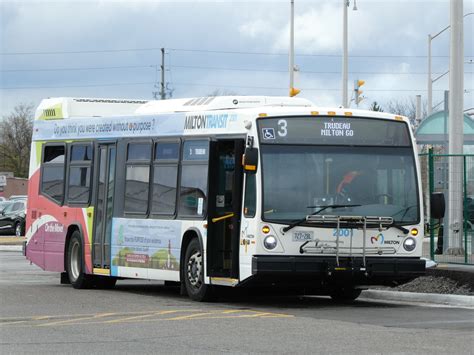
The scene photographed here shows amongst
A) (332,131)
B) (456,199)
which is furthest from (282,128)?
(456,199)

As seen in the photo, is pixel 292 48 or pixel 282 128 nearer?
pixel 282 128

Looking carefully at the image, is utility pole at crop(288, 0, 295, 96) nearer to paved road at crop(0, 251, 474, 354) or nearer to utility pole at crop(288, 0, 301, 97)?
utility pole at crop(288, 0, 301, 97)

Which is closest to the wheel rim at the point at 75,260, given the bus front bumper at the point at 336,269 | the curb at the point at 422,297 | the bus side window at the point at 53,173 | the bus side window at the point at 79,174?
the bus side window at the point at 79,174

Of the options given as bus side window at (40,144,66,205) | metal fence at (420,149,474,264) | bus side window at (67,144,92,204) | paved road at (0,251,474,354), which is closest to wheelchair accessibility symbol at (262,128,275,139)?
paved road at (0,251,474,354)

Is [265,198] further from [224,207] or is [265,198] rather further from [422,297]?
[422,297]

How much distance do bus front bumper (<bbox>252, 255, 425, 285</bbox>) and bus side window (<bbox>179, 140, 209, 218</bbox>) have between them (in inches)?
69.1

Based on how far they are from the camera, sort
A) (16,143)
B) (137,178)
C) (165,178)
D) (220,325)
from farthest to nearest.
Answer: (16,143), (137,178), (165,178), (220,325)

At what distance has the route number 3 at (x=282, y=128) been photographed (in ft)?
53.8

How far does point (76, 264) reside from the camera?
827 inches

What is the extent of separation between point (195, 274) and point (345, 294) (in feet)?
8.27

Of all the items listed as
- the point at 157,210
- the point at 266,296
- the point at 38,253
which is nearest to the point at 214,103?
the point at 157,210

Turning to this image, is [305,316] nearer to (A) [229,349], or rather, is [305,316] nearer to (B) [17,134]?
(A) [229,349]

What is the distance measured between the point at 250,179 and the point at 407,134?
262 centimetres

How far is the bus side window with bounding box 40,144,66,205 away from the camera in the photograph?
854 inches
